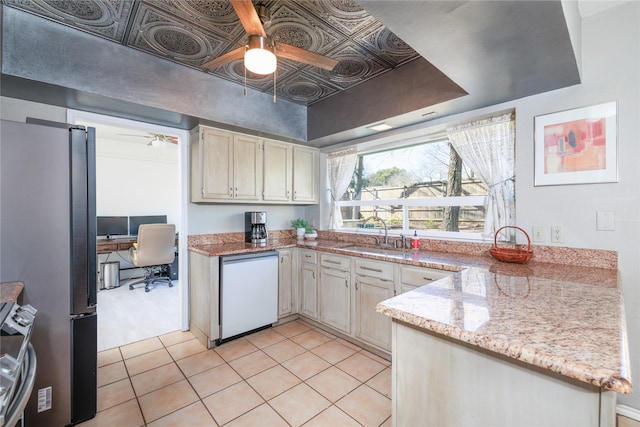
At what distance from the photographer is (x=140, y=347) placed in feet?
8.80

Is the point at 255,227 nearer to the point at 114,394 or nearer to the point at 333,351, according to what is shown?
the point at 333,351

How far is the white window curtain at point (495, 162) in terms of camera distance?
7.52 feet

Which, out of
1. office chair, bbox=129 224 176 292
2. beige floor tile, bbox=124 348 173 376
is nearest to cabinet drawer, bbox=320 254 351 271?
beige floor tile, bbox=124 348 173 376

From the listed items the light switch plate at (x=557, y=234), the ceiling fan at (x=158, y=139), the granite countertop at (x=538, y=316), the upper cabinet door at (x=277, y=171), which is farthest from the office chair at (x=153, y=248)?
the light switch plate at (x=557, y=234)

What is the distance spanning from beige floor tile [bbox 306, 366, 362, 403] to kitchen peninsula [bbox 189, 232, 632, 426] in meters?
0.97

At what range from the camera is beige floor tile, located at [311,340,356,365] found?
2455 millimetres

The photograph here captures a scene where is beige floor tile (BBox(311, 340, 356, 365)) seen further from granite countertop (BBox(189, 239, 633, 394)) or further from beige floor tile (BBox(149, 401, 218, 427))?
granite countertop (BBox(189, 239, 633, 394))

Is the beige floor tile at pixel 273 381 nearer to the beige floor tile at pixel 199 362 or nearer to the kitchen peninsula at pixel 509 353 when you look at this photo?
the beige floor tile at pixel 199 362

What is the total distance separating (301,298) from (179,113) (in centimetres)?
228

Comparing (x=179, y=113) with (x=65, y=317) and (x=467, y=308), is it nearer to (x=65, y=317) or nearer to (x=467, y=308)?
(x=65, y=317)

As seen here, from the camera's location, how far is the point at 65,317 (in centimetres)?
162

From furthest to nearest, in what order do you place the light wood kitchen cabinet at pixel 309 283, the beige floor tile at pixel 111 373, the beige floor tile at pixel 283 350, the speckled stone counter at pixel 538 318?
the light wood kitchen cabinet at pixel 309 283 < the beige floor tile at pixel 283 350 < the beige floor tile at pixel 111 373 < the speckled stone counter at pixel 538 318

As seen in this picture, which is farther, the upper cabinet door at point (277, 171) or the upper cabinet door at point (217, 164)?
the upper cabinet door at point (277, 171)

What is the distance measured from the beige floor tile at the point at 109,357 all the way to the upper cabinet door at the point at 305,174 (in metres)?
2.36
